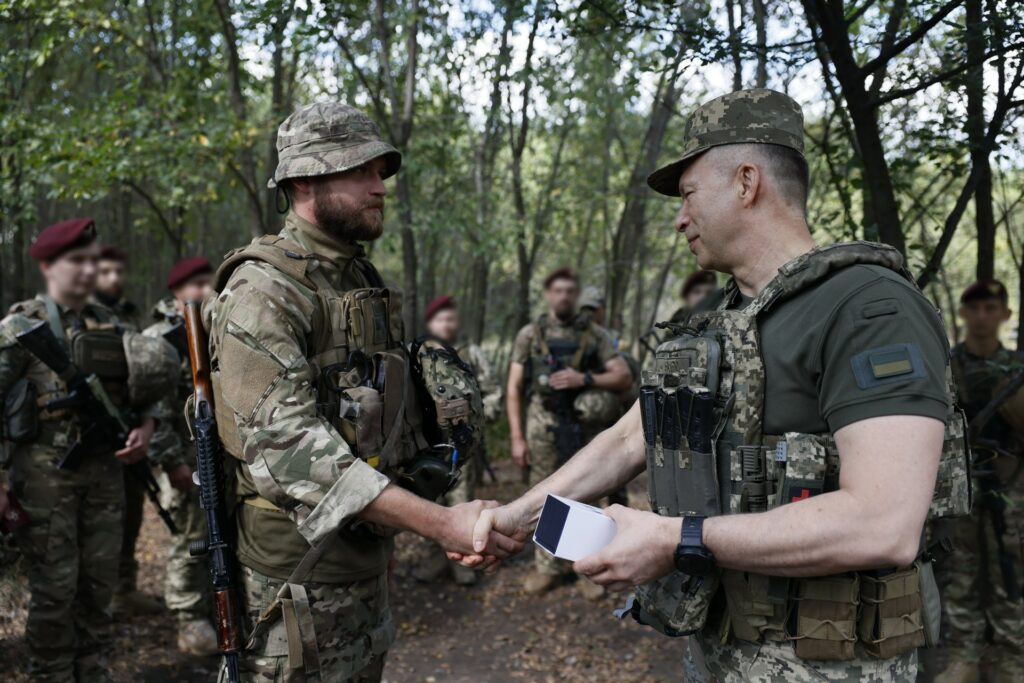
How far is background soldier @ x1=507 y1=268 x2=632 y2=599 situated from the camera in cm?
641

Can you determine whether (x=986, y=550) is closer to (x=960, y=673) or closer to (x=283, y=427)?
(x=960, y=673)

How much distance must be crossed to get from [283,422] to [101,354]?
261 cm

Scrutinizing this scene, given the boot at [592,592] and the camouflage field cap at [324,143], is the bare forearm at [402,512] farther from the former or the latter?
the boot at [592,592]

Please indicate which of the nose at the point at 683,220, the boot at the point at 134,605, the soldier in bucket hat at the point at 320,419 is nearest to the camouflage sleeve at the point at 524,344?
the boot at the point at 134,605

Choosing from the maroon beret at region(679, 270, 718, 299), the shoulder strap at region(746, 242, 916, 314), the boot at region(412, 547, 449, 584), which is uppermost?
the shoulder strap at region(746, 242, 916, 314)

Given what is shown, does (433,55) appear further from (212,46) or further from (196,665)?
(196,665)

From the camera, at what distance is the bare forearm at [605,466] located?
2365 millimetres

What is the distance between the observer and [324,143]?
8.66ft

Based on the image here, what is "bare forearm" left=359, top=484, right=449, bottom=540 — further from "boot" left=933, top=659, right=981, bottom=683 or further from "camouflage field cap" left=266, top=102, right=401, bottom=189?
"boot" left=933, top=659, right=981, bottom=683

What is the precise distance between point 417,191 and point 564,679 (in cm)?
734

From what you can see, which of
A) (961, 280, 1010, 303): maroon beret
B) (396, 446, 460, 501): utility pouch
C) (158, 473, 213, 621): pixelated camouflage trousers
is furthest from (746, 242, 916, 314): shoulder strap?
(158, 473, 213, 621): pixelated camouflage trousers

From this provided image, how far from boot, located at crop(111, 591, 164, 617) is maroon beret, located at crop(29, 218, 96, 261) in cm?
281

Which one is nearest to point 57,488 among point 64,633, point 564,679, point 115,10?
point 64,633

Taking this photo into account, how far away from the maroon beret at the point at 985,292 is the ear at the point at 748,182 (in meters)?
3.33
